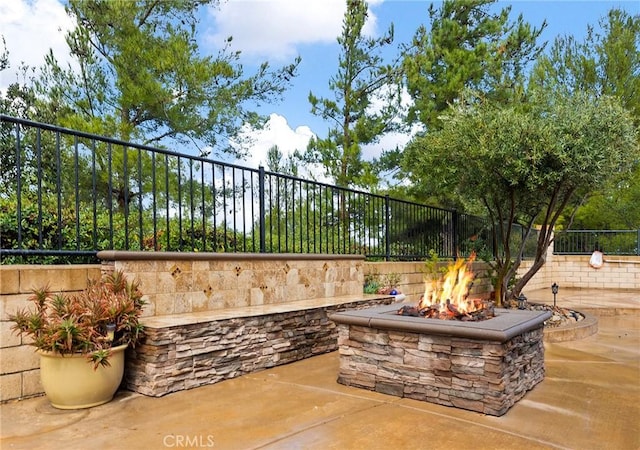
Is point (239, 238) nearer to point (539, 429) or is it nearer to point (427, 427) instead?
point (427, 427)

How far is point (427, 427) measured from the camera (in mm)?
2969

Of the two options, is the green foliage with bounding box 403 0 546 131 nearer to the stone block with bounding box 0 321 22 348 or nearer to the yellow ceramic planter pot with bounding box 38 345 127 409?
the yellow ceramic planter pot with bounding box 38 345 127 409

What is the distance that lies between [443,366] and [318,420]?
1067 mm

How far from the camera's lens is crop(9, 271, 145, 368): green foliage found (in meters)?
3.21

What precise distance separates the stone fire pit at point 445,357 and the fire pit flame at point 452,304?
0.17 m

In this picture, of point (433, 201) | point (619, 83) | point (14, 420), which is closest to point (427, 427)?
point (14, 420)

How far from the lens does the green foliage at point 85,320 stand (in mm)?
3213

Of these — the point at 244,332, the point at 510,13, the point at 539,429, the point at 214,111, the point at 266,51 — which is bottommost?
the point at 539,429

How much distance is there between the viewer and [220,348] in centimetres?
409

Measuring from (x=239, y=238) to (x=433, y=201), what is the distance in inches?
294

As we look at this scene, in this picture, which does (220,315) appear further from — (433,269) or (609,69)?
(609,69)

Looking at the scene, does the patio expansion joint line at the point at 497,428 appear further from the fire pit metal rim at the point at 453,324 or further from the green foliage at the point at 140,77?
the green foliage at the point at 140,77

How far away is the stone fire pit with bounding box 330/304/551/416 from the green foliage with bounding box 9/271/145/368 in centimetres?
172

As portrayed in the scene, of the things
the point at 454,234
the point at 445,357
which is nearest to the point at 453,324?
the point at 445,357
